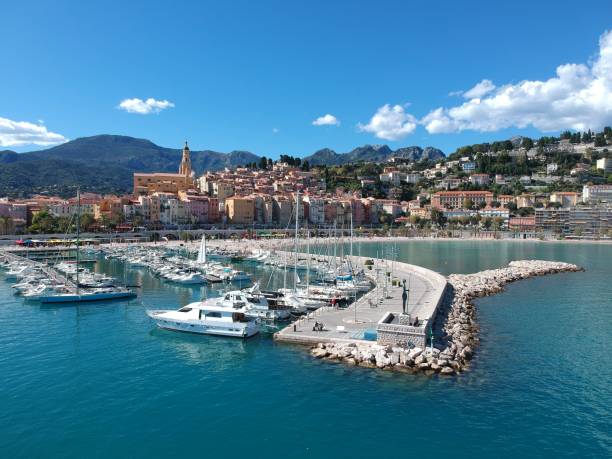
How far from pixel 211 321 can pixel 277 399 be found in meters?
7.03

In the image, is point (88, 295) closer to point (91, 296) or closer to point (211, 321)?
point (91, 296)

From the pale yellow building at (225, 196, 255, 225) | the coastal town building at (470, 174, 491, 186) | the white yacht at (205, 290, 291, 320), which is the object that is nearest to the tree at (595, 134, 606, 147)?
the coastal town building at (470, 174, 491, 186)

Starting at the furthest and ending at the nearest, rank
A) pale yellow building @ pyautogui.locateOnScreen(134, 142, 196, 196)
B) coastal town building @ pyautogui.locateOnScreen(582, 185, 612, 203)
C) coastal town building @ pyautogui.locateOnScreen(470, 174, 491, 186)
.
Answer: coastal town building @ pyautogui.locateOnScreen(470, 174, 491, 186)
coastal town building @ pyautogui.locateOnScreen(582, 185, 612, 203)
pale yellow building @ pyautogui.locateOnScreen(134, 142, 196, 196)

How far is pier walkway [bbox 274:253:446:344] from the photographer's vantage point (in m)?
18.9

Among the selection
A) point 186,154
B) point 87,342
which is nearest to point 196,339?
point 87,342

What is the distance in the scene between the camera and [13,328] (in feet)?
72.6

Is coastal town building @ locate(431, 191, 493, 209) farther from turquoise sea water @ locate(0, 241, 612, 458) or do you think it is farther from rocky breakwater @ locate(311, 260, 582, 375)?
turquoise sea water @ locate(0, 241, 612, 458)

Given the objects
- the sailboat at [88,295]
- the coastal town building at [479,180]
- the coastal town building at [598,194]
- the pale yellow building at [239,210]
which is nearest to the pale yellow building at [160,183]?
the pale yellow building at [239,210]

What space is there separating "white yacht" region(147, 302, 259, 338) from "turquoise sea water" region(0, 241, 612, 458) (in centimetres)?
41

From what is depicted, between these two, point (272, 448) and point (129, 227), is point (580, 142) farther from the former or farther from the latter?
point (272, 448)

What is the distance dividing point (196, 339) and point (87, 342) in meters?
4.29

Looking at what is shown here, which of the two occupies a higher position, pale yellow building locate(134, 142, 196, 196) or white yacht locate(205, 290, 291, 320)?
pale yellow building locate(134, 142, 196, 196)

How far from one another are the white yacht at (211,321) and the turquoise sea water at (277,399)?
0.41 metres

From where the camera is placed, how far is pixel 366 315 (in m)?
22.5
